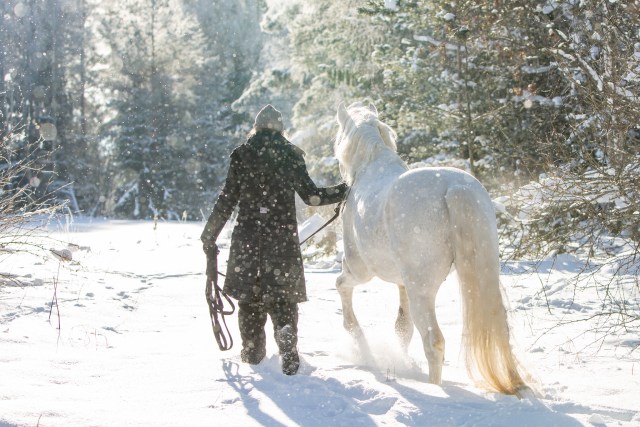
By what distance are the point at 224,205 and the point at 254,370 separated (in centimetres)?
109

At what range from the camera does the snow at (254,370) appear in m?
2.79

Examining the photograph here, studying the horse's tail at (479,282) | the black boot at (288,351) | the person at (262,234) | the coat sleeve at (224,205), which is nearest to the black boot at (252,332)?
the person at (262,234)

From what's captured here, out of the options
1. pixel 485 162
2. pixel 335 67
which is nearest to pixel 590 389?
pixel 485 162

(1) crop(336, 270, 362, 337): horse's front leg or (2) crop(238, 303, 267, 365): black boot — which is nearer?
(2) crop(238, 303, 267, 365): black boot

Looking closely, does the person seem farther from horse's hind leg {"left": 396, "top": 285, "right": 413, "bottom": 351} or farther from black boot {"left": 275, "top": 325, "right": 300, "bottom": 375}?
horse's hind leg {"left": 396, "top": 285, "right": 413, "bottom": 351}

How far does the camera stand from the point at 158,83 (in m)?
26.6

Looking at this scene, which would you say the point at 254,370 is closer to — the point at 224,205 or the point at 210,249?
the point at 210,249

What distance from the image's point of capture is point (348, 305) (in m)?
4.71

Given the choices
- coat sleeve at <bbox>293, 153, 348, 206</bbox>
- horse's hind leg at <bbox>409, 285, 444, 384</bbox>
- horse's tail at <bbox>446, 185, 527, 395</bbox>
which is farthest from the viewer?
coat sleeve at <bbox>293, 153, 348, 206</bbox>

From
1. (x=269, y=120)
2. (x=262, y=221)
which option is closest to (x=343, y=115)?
(x=269, y=120)

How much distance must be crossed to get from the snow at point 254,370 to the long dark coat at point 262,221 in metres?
0.52

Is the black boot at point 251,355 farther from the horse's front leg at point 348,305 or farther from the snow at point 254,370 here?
the horse's front leg at point 348,305

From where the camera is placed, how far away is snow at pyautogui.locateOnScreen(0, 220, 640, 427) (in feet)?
9.14

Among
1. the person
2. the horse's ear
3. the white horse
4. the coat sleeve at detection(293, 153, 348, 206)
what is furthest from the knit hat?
the horse's ear
